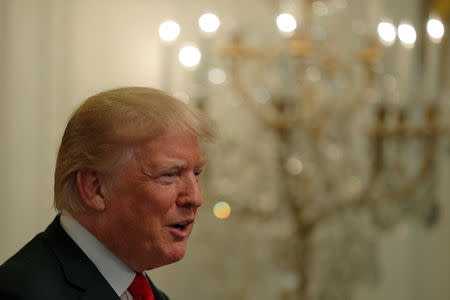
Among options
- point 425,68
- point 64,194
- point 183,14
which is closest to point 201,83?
point 183,14

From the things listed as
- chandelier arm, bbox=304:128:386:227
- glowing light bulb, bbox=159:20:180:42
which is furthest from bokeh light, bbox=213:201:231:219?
glowing light bulb, bbox=159:20:180:42

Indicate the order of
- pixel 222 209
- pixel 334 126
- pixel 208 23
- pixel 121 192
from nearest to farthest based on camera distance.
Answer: pixel 121 192 → pixel 208 23 → pixel 222 209 → pixel 334 126

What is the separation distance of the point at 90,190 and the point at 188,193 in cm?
22

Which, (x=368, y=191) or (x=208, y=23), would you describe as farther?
(x=368, y=191)

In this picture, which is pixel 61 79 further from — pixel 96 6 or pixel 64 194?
pixel 64 194

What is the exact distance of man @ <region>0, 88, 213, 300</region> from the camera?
137 centimetres

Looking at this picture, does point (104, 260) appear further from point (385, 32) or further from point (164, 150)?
point (385, 32)

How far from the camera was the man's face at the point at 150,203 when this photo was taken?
1.37 metres

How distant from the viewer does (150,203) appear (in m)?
1.37

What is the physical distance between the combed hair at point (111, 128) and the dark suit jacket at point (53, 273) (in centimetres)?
9

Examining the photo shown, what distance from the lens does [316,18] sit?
13.8 ft

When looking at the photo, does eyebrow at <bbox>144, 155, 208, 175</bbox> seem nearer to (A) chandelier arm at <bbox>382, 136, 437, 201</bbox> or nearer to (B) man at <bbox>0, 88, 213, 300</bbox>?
(B) man at <bbox>0, 88, 213, 300</bbox>

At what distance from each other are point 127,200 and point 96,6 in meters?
2.50

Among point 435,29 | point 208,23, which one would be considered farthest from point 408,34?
point 208,23
